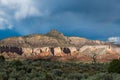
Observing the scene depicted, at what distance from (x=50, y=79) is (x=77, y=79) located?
347 centimetres

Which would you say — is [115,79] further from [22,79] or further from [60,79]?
[22,79]

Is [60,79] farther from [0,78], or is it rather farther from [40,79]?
[0,78]

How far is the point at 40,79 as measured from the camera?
38.2m

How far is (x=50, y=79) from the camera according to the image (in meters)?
38.2

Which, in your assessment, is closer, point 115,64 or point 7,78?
point 7,78

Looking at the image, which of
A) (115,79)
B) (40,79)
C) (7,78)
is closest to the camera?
(115,79)

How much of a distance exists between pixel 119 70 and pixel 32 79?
1875cm

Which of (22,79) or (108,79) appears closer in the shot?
(108,79)

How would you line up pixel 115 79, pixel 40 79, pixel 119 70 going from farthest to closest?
pixel 119 70 → pixel 40 79 → pixel 115 79

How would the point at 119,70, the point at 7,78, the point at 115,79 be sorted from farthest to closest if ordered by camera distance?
the point at 119,70, the point at 7,78, the point at 115,79

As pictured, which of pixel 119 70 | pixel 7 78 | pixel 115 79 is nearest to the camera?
pixel 115 79

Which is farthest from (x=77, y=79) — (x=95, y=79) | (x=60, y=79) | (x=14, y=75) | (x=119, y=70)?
(x=119, y=70)

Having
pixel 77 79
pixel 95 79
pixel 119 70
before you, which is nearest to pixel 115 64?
pixel 119 70

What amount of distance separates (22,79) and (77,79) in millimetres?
6707
